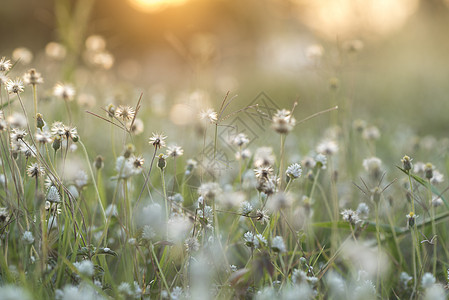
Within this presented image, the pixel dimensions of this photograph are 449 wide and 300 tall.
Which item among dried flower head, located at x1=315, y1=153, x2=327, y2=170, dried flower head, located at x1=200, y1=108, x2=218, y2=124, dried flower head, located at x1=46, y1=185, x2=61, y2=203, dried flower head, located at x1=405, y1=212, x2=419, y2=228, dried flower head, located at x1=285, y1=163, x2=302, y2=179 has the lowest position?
dried flower head, located at x1=405, y1=212, x2=419, y2=228

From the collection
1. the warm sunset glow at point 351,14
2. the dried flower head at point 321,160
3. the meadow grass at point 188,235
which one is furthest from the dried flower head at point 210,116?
the warm sunset glow at point 351,14

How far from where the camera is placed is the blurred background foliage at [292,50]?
305 centimetres

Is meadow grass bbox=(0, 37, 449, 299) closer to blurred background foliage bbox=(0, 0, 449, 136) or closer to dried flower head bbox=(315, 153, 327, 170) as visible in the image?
dried flower head bbox=(315, 153, 327, 170)

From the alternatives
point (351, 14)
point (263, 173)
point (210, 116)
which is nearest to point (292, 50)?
point (351, 14)

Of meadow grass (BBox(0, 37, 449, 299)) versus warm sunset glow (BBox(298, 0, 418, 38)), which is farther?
warm sunset glow (BBox(298, 0, 418, 38))

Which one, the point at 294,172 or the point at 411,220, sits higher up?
the point at 294,172

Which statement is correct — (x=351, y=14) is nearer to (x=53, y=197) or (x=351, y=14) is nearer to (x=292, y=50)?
(x=292, y=50)

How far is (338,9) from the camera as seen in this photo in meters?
6.22

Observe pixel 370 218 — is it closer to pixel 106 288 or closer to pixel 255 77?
pixel 106 288

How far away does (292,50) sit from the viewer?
916 centimetres

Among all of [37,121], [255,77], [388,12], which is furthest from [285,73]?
[37,121]

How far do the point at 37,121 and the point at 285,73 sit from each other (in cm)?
734

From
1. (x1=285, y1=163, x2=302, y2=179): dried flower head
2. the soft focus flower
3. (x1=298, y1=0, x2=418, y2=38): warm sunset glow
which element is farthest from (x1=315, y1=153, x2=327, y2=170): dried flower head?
(x1=298, y1=0, x2=418, y2=38): warm sunset glow

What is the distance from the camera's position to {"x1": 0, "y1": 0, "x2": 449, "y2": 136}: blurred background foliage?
10.0ft
